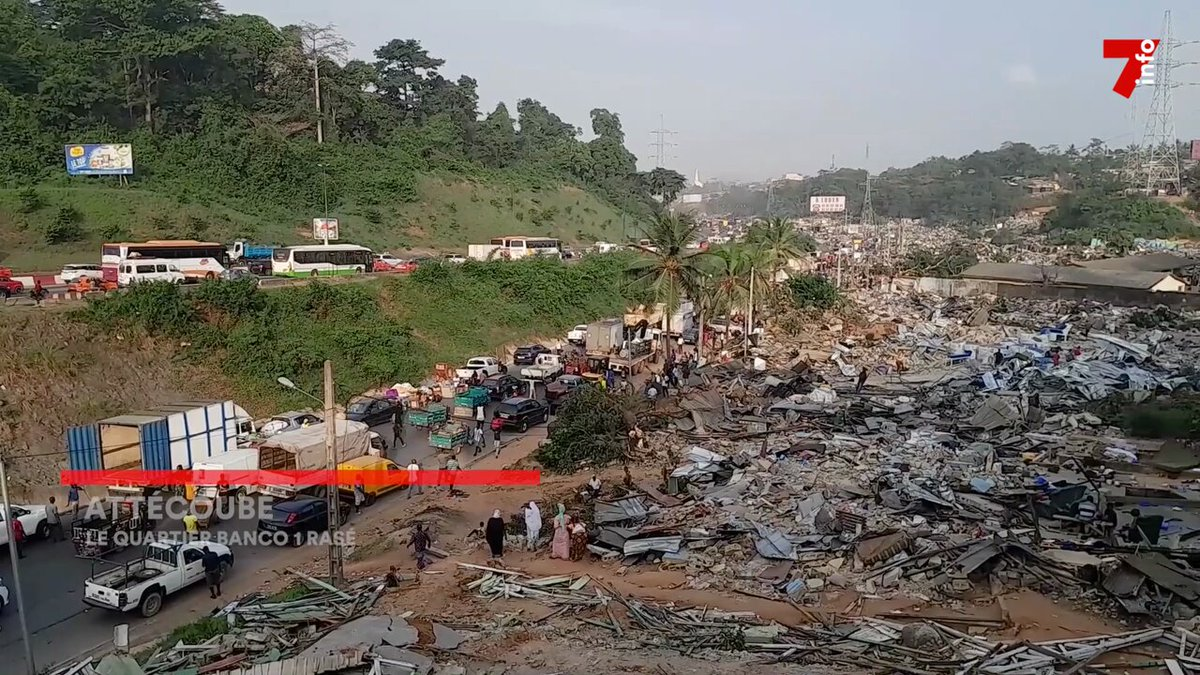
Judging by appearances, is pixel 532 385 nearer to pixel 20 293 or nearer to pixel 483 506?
pixel 483 506

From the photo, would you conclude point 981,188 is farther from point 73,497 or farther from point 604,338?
point 73,497

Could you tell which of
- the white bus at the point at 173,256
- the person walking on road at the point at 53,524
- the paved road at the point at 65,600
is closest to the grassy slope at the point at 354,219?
the white bus at the point at 173,256

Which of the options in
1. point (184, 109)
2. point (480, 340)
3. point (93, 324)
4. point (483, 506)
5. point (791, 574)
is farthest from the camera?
point (184, 109)

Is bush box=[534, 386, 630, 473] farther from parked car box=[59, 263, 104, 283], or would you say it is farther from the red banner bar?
parked car box=[59, 263, 104, 283]

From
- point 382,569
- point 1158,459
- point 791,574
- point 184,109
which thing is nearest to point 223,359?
point 382,569

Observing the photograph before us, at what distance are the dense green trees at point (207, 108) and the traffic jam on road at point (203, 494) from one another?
29.9 m

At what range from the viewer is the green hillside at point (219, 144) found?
43375 millimetres

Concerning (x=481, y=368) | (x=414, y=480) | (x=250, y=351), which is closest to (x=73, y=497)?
(x=414, y=480)

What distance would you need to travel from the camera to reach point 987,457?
68.0 feet

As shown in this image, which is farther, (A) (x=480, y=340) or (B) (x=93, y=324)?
(A) (x=480, y=340)

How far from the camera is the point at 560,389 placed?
98.6ft

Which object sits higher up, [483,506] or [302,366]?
[302,366]

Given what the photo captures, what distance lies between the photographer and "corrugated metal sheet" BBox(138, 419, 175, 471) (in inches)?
796

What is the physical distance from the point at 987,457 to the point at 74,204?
43662mm
